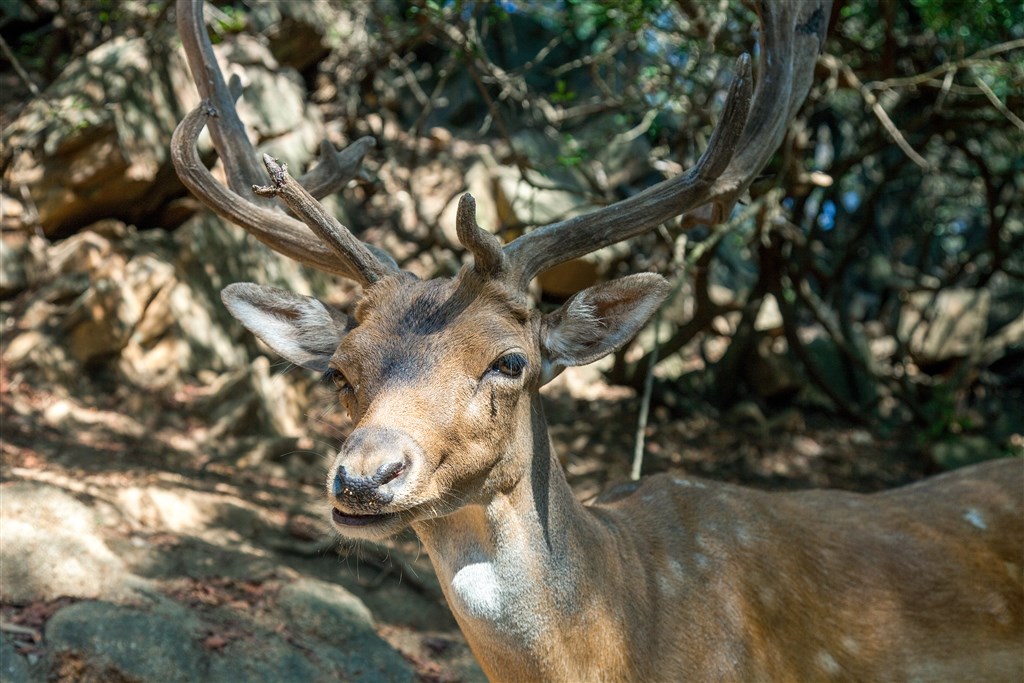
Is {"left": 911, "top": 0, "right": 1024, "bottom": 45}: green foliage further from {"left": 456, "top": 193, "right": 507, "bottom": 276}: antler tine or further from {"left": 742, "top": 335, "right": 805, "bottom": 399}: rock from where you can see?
{"left": 456, "top": 193, "right": 507, "bottom": 276}: antler tine

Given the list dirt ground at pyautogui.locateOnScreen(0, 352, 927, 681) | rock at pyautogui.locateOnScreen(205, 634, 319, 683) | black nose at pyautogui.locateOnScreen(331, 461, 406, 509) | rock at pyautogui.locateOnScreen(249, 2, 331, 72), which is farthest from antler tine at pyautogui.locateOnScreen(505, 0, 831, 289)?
rock at pyautogui.locateOnScreen(249, 2, 331, 72)

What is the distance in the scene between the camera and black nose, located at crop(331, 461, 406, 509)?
3104mm

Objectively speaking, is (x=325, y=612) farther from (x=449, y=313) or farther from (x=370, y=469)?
(x=370, y=469)

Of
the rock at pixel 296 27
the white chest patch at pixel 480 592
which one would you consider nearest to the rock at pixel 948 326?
the rock at pixel 296 27

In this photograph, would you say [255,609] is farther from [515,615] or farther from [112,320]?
[112,320]

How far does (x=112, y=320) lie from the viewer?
9.08 m

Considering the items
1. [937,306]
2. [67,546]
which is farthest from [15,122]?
[937,306]

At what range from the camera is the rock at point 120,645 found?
15.8 ft

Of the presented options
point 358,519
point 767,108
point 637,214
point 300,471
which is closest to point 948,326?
point 300,471

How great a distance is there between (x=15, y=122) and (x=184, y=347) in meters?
2.57

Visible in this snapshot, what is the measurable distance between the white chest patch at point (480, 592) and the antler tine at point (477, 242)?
3.59 feet

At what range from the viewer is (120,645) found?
4938 millimetres

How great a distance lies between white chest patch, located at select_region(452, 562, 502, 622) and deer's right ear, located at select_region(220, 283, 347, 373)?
1162 mm

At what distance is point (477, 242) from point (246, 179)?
1643 mm
